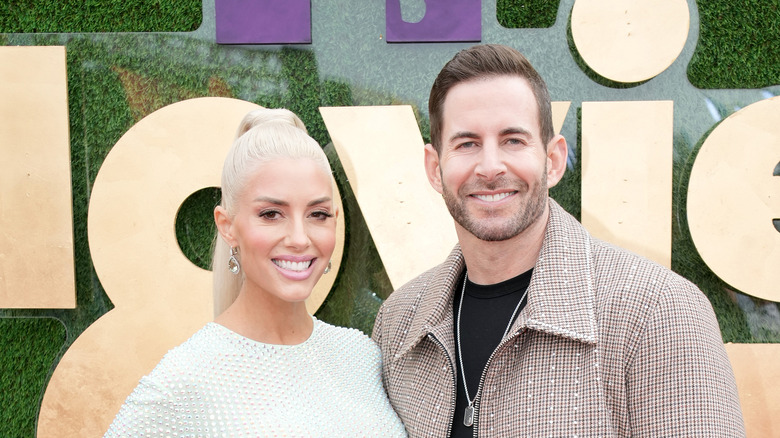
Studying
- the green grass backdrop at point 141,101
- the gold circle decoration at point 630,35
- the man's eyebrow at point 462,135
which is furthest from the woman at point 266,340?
the gold circle decoration at point 630,35

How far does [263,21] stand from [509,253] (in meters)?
1.93

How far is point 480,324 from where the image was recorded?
1.79 meters

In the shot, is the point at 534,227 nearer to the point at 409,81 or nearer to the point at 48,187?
the point at 409,81

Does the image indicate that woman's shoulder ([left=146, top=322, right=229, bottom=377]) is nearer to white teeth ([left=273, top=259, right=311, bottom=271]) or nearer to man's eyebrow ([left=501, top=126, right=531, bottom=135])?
white teeth ([left=273, top=259, right=311, bottom=271])

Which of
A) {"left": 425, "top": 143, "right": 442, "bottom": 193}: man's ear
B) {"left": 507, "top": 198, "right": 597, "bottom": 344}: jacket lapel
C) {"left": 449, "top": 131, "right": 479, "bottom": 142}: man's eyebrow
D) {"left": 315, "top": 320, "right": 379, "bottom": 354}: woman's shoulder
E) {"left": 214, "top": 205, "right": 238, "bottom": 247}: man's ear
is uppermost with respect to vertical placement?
{"left": 449, "top": 131, "right": 479, "bottom": 142}: man's eyebrow

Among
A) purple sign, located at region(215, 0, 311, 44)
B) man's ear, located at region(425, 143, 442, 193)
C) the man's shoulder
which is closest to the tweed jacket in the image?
the man's shoulder

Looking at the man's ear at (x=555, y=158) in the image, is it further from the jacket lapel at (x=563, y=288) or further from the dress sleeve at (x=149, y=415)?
the dress sleeve at (x=149, y=415)

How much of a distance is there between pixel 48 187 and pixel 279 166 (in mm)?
1939

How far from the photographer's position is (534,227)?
70.9 inches

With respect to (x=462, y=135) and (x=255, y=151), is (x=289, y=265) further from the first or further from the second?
(x=462, y=135)

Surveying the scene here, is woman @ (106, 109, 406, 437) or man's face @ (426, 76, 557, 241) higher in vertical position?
man's face @ (426, 76, 557, 241)

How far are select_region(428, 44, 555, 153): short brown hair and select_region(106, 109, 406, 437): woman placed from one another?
45 centimetres

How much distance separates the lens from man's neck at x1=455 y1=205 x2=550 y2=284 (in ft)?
5.90

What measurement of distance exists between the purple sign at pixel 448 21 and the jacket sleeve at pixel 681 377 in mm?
1931
